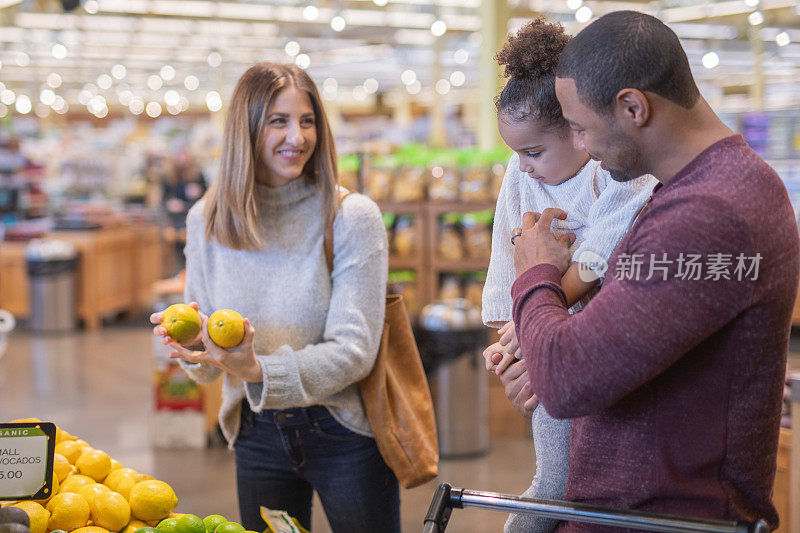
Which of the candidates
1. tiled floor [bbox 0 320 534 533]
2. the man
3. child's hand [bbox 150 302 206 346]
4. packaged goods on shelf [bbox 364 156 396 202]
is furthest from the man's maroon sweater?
packaged goods on shelf [bbox 364 156 396 202]

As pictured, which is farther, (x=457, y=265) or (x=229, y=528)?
(x=457, y=265)

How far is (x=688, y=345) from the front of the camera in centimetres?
115

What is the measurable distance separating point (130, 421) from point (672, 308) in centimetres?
564

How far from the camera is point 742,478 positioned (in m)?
1.24

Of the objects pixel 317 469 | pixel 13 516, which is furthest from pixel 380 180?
pixel 13 516

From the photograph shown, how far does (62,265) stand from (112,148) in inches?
438

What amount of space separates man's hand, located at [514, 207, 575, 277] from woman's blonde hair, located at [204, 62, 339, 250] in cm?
80

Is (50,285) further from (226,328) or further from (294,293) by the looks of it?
(226,328)

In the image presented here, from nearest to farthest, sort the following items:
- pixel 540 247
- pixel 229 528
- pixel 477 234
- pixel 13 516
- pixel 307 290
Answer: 1. pixel 540 247
2. pixel 13 516
3. pixel 229 528
4. pixel 307 290
5. pixel 477 234

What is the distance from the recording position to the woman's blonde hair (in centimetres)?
213

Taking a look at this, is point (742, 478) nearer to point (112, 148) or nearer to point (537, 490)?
point (537, 490)

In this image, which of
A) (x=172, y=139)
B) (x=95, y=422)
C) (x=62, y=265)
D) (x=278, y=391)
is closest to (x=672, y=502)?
(x=278, y=391)

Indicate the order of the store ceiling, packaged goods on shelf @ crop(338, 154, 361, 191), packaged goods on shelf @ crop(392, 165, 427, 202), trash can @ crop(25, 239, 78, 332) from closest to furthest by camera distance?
packaged goods on shelf @ crop(392, 165, 427, 202) → packaged goods on shelf @ crop(338, 154, 361, 191) → trash can @ crop(25, 239, 78, 332) → the store ceiling

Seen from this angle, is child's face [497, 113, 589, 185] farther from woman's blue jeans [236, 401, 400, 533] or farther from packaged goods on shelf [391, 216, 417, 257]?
packaged goods on shelf [391, 216, 417, 257]
